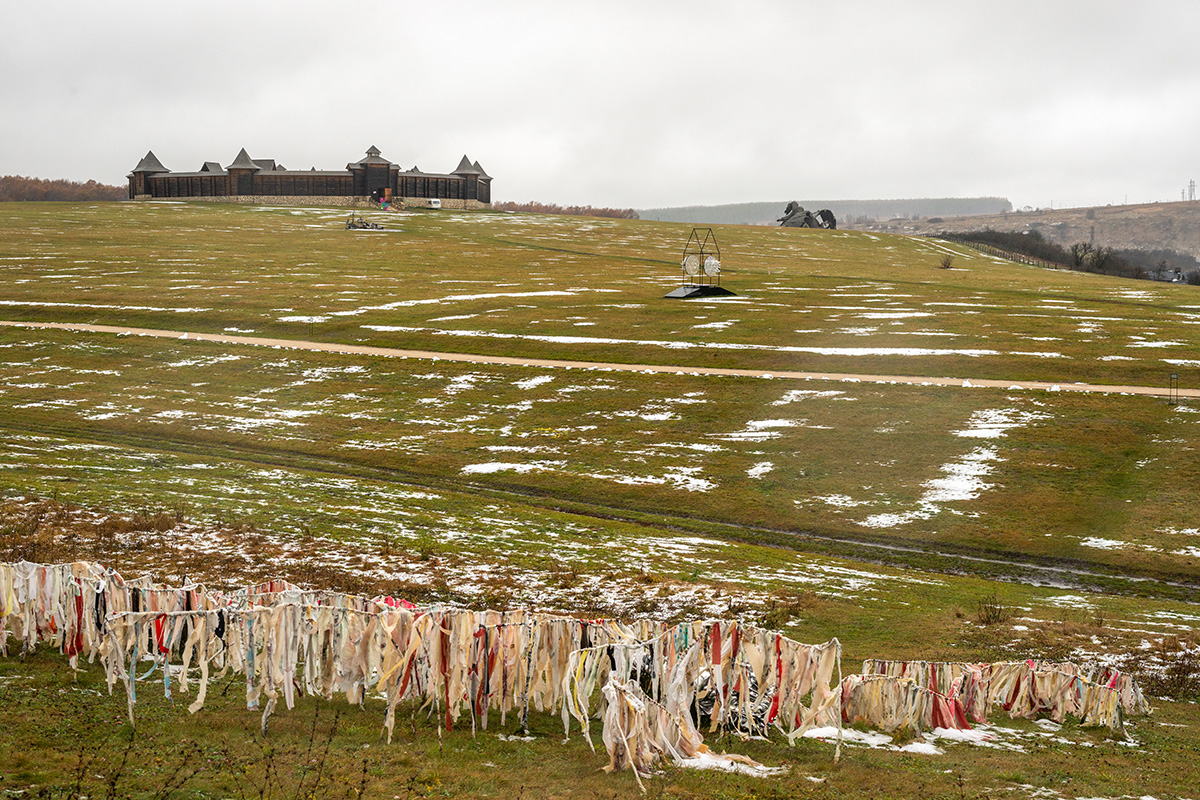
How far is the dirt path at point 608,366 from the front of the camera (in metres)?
53.9

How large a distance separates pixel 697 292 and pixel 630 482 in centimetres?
5050

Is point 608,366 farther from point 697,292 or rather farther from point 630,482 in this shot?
point 697,292

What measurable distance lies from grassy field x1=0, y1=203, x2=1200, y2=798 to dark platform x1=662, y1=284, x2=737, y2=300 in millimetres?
3089

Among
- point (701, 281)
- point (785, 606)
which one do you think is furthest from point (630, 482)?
point (701, 281)

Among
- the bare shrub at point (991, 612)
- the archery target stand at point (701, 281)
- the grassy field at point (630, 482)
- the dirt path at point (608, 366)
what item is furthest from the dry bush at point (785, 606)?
the archery target stand at point (701, 281)

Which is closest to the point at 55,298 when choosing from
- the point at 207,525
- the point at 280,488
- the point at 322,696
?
the point at 280,488

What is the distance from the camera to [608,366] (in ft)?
205

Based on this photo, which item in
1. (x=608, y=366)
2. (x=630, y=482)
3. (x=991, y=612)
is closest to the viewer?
(x=991, y=612)

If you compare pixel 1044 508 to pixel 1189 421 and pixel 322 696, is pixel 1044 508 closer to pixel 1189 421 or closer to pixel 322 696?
pixel 1189 421

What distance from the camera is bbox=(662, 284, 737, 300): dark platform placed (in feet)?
296

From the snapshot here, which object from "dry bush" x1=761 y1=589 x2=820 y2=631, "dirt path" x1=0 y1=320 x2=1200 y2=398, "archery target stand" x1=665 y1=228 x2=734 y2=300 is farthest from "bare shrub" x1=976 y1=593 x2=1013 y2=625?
"archery target stand" x1=665 y1=228 x2=734 y2=300

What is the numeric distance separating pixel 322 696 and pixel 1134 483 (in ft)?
121

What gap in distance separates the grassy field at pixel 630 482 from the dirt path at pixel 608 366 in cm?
141

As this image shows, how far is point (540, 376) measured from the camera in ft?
199
